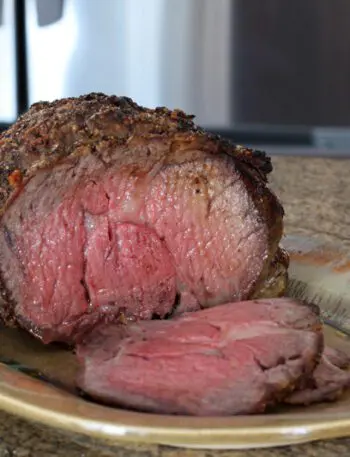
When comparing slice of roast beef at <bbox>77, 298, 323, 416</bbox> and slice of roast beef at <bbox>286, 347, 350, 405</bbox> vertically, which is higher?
slice of roast beef at <bbox>77, 298, 323, 416</bbox>

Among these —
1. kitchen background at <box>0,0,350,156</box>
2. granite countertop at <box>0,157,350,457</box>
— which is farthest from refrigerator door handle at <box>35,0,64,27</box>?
granite countertop at <box>0,157,350,457</box>

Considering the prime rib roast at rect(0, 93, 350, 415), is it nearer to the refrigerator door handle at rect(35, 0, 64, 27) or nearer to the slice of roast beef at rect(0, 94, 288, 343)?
the slice of roast beef at rect(0, 94, 288, 343)

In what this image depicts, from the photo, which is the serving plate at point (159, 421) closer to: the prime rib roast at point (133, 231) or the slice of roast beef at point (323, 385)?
the slice of roast beef at point (323, 385)

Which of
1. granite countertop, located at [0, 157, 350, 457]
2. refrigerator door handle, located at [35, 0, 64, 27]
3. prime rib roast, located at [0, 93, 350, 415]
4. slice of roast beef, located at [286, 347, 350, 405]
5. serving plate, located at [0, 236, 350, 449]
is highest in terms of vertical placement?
refrigerator door handle, located at [35, 0, 64, 27]

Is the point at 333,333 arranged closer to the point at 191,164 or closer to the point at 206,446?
the point at 191,164

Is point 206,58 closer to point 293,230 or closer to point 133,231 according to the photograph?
point 293,230

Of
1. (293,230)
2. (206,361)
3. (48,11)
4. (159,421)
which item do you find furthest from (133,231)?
(48,11)
